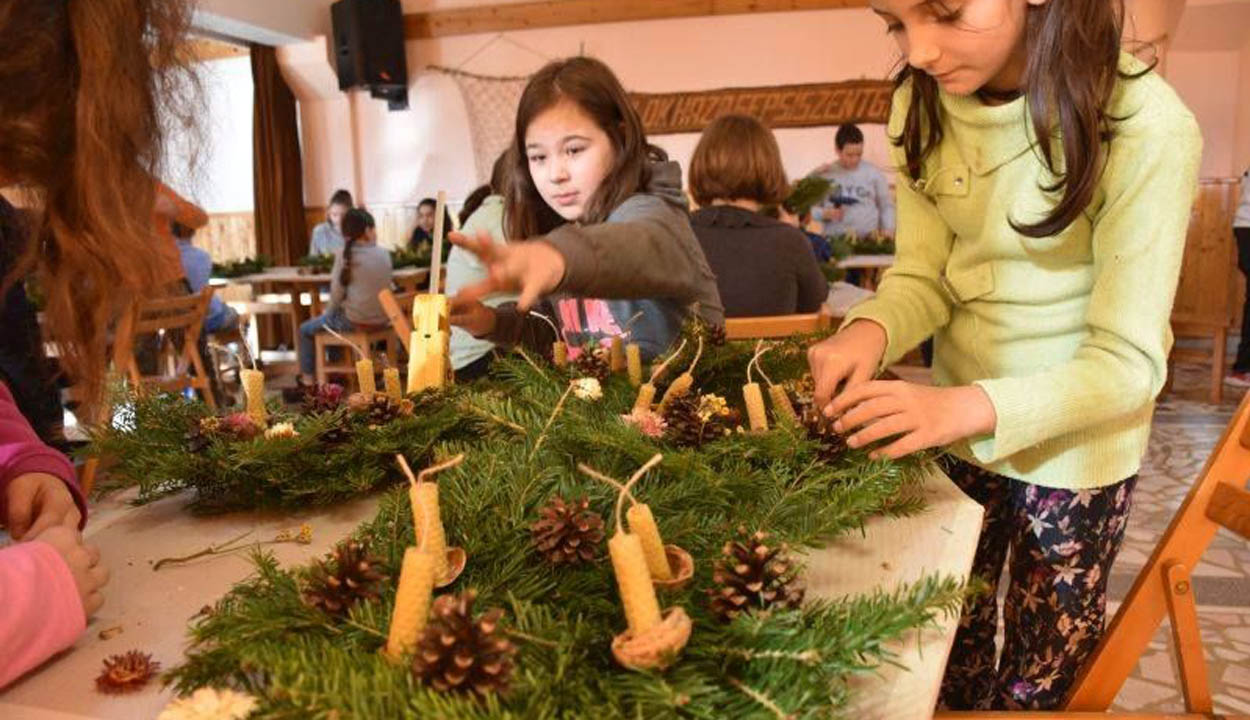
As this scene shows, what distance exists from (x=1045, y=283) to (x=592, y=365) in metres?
0.56

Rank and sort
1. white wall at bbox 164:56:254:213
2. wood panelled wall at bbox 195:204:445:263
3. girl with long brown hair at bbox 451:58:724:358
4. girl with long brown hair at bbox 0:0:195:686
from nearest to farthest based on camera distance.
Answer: girl with long brown hair at bbox 0:0:195:686 < girl with long brown hair at bbox 451:58:724:358 < wood panelled wall at bbox 195:204:445:263 < white wall at bbox 164:56:254:213

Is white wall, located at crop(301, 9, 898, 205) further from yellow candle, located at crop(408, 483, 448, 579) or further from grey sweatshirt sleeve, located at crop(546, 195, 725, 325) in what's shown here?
yellow candle, located at crop(408, 483, 448, 579)

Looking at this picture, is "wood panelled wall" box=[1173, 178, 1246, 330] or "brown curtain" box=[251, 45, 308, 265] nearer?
"wood panelled wall" box=[1173, 178, 1246, 330]

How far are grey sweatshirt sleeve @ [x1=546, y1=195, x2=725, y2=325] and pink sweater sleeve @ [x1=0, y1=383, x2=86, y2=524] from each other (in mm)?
553

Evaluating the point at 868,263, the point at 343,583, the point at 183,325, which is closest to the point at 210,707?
the point at 343,583

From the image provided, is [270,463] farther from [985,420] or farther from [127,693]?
[985,420]

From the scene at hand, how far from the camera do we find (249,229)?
955cm

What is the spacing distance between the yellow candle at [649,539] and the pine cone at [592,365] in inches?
22.3

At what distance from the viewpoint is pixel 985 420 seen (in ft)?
3.14

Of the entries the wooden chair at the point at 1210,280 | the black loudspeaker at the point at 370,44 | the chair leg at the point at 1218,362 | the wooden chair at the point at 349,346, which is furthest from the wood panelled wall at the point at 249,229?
the chair leg at the point at 1218,362

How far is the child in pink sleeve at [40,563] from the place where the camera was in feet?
2.24

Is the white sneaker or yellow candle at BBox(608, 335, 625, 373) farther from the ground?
yellow candle at BBox(608, 335, 625, 373)

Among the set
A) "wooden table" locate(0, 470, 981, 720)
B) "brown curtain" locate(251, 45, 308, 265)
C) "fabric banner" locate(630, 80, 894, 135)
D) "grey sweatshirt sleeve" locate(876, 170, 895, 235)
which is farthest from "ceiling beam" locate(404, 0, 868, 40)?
"wooden table" locate(0, 470, 981, 720)

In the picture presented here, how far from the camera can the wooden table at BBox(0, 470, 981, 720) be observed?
2.08 feet
